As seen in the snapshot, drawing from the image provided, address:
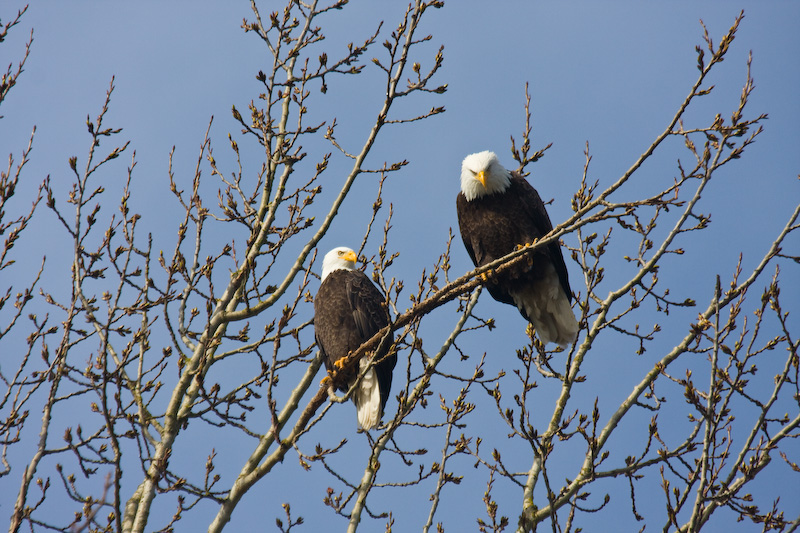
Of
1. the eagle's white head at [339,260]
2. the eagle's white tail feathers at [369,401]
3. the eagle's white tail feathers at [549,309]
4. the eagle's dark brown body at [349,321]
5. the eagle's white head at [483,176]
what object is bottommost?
the eagle's white tail feathers at [369,401]

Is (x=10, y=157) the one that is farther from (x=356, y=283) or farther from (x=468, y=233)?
(x=468, y=233)

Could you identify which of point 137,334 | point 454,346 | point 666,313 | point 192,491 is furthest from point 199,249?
point 666,313

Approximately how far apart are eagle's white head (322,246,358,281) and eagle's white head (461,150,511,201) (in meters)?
1.29

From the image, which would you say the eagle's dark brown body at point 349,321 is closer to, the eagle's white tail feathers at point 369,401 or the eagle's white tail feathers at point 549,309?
the eagle's white tail feathers at point 369,401

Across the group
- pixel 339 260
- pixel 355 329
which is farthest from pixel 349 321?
pixel 339 260

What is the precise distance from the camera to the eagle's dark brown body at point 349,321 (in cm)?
547

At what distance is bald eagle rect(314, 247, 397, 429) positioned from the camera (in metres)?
5.39

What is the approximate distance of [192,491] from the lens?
13.0 ft

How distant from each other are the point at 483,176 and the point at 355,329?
1.57 meters

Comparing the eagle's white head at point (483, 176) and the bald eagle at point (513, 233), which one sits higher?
the eagle's white head at point (483, 176)

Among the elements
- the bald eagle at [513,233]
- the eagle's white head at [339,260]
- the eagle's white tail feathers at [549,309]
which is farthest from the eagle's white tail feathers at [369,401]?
the eagle's white tail feathers at [549,309]

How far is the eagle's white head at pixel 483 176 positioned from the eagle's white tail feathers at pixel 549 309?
76 cm

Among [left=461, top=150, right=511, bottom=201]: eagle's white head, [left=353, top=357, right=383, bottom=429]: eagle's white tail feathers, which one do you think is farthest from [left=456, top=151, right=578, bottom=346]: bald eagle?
[left=353, top=357, right=383, bottom=429]: eagle's white tail feathers

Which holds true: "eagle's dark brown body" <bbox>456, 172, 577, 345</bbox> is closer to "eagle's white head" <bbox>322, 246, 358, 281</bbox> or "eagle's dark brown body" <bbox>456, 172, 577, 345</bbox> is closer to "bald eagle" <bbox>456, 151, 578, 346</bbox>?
"bald eagle" <bbox>456, 151, 578, 346</bbox>
